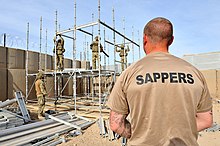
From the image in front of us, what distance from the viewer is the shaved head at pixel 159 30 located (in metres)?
1.20

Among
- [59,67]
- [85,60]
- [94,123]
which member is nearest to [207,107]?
[94,123]

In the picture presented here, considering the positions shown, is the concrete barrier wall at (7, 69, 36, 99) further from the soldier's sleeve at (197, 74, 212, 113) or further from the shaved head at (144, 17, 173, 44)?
the soldier's sleeve at (197, 74, 212, 113)

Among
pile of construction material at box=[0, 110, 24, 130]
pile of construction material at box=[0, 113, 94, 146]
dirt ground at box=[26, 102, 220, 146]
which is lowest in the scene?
dirt ground at box=[26, 102, 220, 146]

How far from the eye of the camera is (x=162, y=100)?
1088 millimetres

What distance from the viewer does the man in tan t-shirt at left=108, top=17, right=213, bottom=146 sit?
3.57ft

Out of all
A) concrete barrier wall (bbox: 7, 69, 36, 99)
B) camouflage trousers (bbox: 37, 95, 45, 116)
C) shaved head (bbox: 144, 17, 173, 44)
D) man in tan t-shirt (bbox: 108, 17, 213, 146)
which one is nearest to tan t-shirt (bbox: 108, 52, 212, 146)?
man in tan t-shirt (bbox: 108, 17, 213, 146)

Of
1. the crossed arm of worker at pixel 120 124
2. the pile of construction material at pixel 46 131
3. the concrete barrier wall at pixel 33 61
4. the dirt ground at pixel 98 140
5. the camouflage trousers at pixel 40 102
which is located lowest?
the dirt ground at pixel 98 140

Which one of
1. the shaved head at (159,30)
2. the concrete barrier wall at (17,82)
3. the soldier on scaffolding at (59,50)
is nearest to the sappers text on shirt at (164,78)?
the shaved head at (159,30)

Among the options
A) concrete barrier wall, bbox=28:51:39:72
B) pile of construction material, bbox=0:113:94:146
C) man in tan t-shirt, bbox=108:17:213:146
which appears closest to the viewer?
man in tan t-shirt, bbox=108:17:213:146

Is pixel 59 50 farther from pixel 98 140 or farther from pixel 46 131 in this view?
pixel 98 140

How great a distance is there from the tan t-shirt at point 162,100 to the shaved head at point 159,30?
148 mm

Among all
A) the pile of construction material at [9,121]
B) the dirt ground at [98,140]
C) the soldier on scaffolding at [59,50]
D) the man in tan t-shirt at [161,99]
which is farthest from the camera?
the soldier on scaffolding at [59,50]

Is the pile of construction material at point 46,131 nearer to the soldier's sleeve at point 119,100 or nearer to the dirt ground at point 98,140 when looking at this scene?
the dirt ground at point 98,140

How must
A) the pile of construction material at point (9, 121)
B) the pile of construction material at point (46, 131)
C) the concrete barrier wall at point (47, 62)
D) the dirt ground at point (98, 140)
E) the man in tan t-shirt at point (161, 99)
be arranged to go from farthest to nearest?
the concrete barrier wall at point (47, 62), the pile of construction material at point (9, 121), the dirt ground at point (98, 140), the pile of construction material at point (46, 131), the man in tan t-shirt at point (161, 99)
